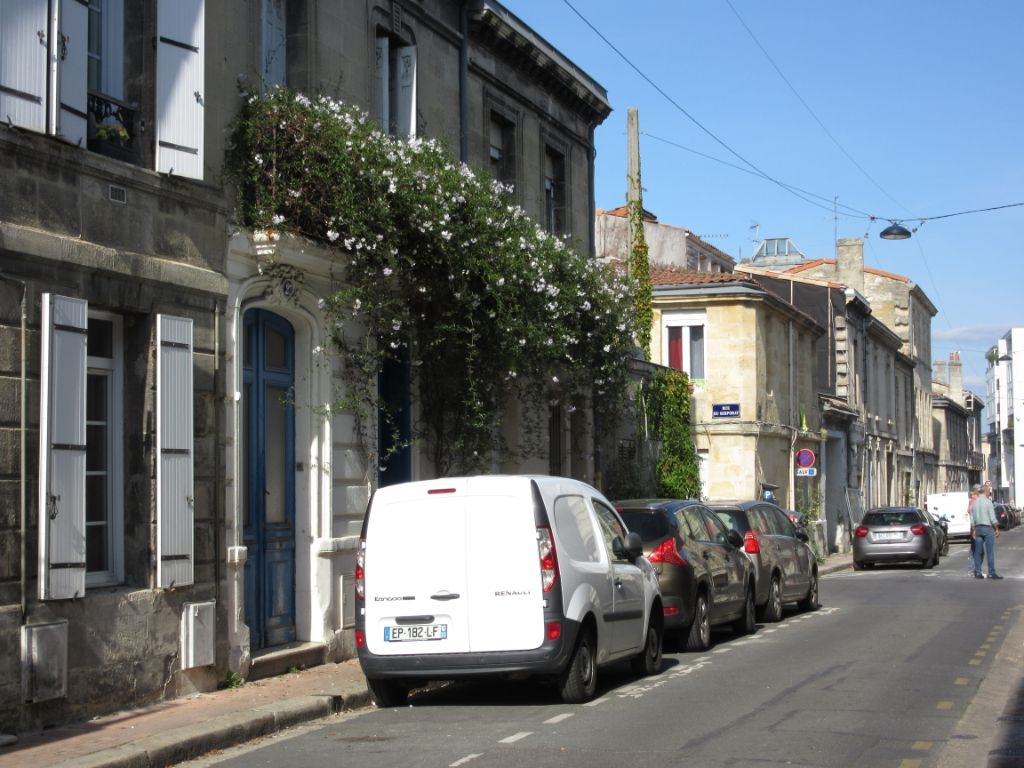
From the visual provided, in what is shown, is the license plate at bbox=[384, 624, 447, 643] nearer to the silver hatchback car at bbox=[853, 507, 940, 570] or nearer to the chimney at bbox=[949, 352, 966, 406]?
the silver hatchback car at bbox=[853, 507, 940, 570]

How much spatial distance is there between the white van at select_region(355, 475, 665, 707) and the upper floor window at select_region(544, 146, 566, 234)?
11.8 meters

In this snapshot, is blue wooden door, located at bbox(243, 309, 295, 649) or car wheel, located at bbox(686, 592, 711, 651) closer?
blue wooden door, located at bbox(243, 309, 295, 649)

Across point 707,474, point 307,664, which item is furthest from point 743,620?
point 707,474

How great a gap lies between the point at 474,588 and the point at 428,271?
507 centimetres

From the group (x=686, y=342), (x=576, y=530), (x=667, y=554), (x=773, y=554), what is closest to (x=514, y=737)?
(x=576, y=530)

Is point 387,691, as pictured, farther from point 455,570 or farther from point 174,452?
point 174,452

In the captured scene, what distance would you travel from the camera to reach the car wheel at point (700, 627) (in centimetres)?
1534

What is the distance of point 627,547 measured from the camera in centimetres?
1254

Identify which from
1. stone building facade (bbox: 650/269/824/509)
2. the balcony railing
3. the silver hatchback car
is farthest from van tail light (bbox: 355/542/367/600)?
stone building facade (bbox: 650/269/824/509)

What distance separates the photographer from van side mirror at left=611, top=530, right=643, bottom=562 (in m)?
12.5

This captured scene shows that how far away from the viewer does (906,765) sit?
843 cm

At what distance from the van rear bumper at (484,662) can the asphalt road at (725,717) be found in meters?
0.34

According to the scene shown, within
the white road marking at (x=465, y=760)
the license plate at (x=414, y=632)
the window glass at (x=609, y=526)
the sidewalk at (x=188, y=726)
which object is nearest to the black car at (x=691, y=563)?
the window glass at (x=609, y=526)

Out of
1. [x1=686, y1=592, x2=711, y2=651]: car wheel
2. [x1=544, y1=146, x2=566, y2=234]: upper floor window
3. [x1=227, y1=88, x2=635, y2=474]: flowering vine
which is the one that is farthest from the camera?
[x1=544, y1=146, x2=566, y2=234]: upper floor window
